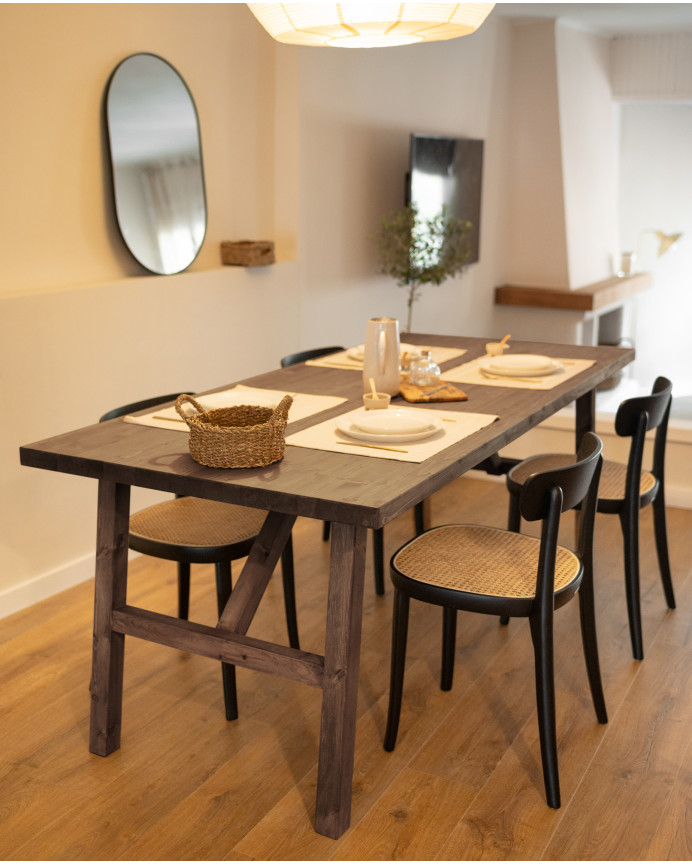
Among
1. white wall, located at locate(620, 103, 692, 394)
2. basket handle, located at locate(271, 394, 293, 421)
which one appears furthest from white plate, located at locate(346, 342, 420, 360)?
white wall, located at locate(620, 103, 692, 394)

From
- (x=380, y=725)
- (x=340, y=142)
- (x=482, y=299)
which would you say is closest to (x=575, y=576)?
(x=380, y=725)

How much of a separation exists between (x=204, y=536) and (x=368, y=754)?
66cm

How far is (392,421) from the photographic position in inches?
86.2

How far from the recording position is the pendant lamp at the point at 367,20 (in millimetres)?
2055

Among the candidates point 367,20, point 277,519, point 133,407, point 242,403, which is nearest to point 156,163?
point 133,407

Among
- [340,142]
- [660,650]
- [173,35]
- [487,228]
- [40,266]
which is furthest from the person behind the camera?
[487,228]

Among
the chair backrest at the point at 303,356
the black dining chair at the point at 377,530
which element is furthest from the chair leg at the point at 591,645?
the chair backrest at the point at 303,356

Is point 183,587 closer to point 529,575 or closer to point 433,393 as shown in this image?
point 433,393

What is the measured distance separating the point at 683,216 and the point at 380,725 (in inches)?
264

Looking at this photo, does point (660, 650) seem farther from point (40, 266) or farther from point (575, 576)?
point (40, 266)

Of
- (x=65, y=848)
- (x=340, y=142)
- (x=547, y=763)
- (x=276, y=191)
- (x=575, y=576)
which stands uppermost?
(x=340, y=142)

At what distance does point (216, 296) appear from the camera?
3736 mm

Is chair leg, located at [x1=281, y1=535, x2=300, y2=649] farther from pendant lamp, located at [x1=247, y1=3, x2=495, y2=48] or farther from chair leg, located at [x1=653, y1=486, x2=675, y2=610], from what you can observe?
pendant lamp, located at [x1=247, y1=3, x2=495, y2=48]

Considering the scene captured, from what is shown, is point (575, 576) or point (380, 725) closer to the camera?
point (575, 576)
